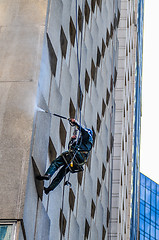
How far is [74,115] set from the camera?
26.1m

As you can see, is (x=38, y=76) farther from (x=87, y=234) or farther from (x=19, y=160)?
(x=87, y=234)

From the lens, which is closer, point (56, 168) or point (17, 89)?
point (17, 89)

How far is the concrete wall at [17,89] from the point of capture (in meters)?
16.8

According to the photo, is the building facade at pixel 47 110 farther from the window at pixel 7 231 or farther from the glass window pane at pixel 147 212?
the glass window pane at pixel 147 212

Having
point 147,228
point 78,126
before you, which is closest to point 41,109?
point 78,126

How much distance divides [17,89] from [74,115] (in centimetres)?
799

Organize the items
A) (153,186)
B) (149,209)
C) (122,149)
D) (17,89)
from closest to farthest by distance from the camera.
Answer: (17,89) < (122,149) < (149,209) < (153,186)

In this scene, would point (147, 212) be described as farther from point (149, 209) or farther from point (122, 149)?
point (122, 149)

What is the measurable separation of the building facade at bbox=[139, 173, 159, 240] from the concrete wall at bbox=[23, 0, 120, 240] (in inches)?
2919

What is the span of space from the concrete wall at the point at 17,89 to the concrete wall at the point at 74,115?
358 millimetres

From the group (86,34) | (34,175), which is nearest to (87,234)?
(86,34)

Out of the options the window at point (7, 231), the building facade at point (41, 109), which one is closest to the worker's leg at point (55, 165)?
the building facade at point (41, 109)

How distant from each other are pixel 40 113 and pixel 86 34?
39.7 ft

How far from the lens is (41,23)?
1953 centimetres
